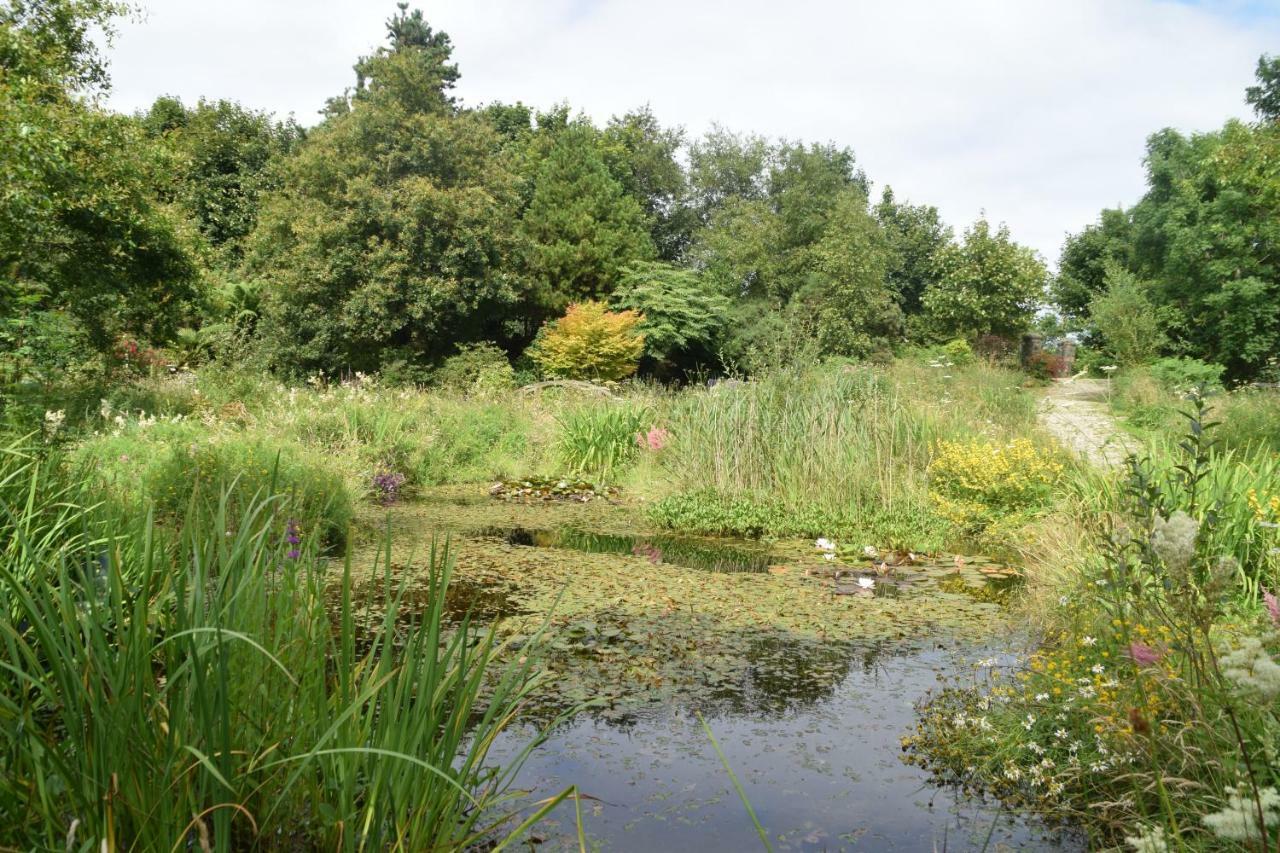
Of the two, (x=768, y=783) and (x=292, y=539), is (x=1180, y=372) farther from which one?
(x=292, y=539)

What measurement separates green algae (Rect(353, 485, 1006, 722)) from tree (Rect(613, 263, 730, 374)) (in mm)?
15509

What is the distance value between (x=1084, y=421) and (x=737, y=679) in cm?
1177

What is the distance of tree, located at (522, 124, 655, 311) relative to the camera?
78.1 ft

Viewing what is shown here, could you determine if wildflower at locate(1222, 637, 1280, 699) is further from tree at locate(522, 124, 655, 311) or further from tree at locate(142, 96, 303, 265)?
tree at locate(142, 96, 303, 265)

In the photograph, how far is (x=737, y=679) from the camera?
13.2ft

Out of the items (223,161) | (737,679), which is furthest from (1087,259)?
(737,679)

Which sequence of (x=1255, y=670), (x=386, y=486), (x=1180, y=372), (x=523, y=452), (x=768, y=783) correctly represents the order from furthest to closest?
1. (x=1180, y=372)
2. (x=523, y=452)
3. (x=386, y=486)
4. (x=768, y=783)
5. (x=1255, y=670)

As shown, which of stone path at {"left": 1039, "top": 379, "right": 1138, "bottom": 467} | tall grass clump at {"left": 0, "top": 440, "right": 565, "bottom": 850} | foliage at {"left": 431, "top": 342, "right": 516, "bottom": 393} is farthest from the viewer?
foliage at {"left": 431, "top": 342, "right": 516, "bottom": 393}

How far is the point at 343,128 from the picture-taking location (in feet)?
67.3

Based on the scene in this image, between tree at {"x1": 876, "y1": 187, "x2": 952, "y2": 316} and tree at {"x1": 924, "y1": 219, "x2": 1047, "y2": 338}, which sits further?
tree at {"x1": 876, "y1": 187, "x2": 952, "y2": 316}

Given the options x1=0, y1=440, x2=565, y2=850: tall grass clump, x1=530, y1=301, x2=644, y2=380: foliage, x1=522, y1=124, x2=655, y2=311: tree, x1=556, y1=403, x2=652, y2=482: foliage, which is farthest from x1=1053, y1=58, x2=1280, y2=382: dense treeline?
x1=0, y1=440, x2=565, y2=850: tall grass clump

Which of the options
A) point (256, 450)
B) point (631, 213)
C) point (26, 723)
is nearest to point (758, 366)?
point (256, 450)

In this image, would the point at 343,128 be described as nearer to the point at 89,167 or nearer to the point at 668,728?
the point at 89,167

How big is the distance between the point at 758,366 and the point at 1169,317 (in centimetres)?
2136
